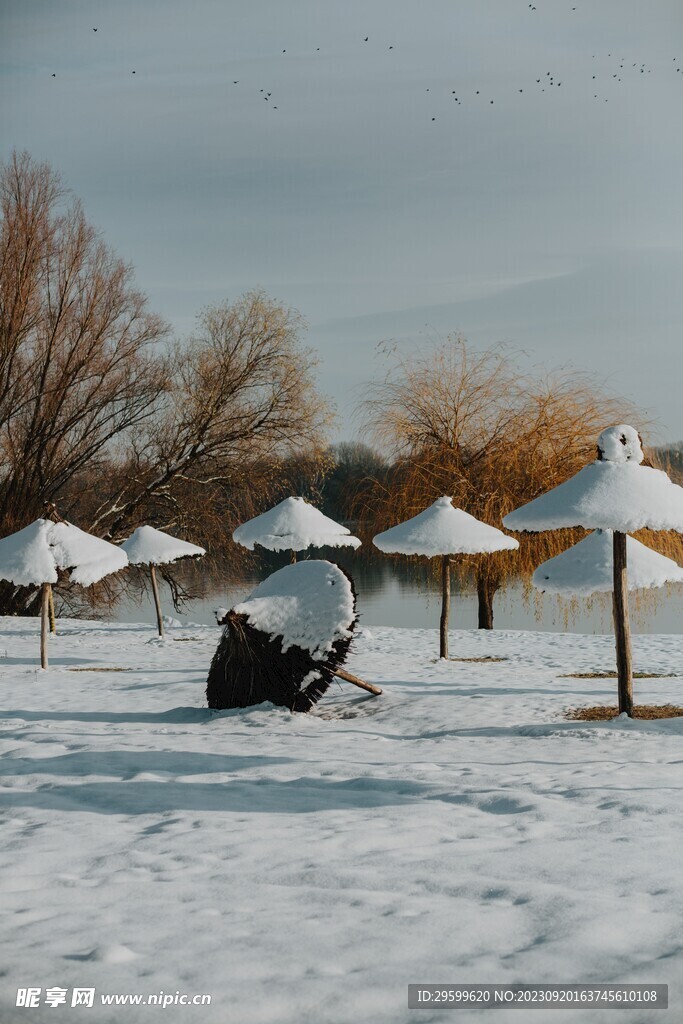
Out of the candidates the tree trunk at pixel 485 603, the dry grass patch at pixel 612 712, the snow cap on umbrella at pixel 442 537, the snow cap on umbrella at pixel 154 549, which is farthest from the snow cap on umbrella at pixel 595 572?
the tree trunk at pixel 485 603

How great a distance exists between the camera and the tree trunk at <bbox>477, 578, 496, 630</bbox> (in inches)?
976

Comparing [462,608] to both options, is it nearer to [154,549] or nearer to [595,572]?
[154,549]

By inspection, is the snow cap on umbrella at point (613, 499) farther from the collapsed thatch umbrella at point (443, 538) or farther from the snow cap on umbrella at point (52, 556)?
the snow cap on umbrella at point (52, 556)

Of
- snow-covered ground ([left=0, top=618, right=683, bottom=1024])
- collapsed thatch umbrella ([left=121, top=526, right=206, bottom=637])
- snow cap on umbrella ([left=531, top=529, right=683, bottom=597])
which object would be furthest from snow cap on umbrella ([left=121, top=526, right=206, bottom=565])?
snow cap on umbrella ([left=531, top=529, right=683, bottom=597])

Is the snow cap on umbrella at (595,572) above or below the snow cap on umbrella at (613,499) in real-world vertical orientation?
below

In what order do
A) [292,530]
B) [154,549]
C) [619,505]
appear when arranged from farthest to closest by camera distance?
[154,549] → [292,530] → [619,505]

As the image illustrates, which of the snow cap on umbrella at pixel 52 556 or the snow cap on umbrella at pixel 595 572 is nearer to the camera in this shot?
the snow cap on umbrella at pixel 595 572

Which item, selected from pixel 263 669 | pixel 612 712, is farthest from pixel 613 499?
pixel 263 669

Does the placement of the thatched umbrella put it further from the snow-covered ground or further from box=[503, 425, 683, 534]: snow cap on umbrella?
box=[503, 425, 683, 534]: snow cap on umbrella

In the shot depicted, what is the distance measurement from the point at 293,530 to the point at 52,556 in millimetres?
4599

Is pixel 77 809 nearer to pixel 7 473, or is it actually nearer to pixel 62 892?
pixel 62 892

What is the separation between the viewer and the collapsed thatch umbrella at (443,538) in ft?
52.5

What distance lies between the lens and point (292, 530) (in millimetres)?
18109

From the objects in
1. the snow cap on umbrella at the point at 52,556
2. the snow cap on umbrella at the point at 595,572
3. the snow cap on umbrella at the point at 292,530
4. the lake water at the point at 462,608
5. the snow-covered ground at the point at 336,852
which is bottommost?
the snow-covered ground at the point at 336,852
